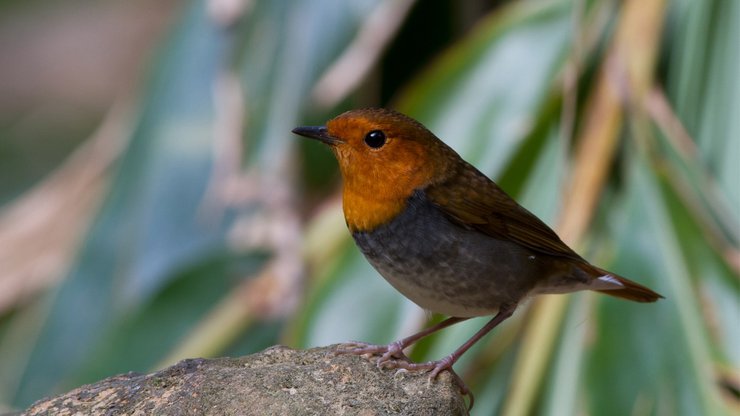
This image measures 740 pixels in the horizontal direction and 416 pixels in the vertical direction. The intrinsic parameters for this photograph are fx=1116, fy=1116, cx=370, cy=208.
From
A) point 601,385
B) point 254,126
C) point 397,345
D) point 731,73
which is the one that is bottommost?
point 601,385

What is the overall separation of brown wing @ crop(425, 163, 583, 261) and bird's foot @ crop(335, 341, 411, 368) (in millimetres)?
511

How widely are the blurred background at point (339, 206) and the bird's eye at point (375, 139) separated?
105 cm

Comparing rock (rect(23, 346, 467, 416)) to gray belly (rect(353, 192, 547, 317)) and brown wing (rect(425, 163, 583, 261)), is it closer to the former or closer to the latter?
gray belly (rect(353, 192, 547, 317))

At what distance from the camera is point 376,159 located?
2895 millimetres

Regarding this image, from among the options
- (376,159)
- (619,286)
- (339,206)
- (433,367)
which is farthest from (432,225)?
(339,206)

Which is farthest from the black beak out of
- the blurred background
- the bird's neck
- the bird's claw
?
the blurred background

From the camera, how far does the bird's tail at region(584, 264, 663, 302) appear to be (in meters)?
3.12

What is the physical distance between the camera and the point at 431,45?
18.2 feet

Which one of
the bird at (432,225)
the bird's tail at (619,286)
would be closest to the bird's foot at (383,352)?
the bird at (432,225)

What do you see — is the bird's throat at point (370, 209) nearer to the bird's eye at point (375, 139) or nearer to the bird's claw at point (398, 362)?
the bird's eye at point (375, 139)

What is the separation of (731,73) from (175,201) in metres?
2.40

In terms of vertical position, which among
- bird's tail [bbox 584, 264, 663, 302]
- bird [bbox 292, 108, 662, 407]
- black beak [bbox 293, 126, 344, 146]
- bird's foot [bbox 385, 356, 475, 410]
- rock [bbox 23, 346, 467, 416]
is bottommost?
rock [bbox 23, 346, 467, 416]

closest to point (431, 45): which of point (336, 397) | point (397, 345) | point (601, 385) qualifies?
point (601, 385)

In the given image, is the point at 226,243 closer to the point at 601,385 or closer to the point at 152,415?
the point at 601,385
